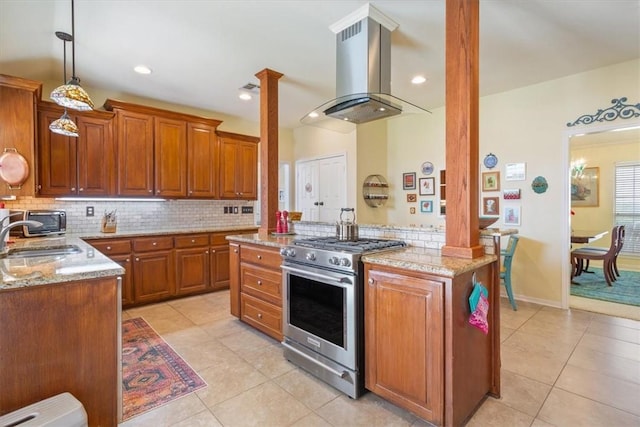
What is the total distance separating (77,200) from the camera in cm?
390

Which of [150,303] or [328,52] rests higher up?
[328,52]

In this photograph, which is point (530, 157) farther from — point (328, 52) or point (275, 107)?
point (275, 107)

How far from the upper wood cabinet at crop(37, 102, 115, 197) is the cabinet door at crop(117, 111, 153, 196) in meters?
0.10

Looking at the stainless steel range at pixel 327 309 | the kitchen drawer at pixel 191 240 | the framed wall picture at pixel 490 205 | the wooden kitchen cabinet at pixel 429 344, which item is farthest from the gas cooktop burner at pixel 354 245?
the framed wall picture at pixel 490 205

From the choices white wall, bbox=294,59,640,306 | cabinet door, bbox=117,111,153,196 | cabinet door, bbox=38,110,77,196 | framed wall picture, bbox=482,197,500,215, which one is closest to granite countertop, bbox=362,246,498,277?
white wall, bbox=294,59,640,306

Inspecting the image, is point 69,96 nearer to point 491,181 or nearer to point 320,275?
point 320,275

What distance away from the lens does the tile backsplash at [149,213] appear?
151 inches

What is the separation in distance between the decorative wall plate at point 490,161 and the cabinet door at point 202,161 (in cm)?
386

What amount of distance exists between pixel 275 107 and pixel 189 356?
258 cm

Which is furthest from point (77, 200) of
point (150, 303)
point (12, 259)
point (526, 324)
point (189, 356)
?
point (526, 324)

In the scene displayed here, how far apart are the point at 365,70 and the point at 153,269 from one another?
3.35 meters

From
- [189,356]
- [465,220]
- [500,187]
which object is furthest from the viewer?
[500,187]

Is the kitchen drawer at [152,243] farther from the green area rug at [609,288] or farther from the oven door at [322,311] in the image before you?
the green area rug at [609,288]

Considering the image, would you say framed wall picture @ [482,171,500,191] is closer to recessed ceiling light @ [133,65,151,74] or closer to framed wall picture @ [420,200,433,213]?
framed wall picture @ [420,200,433,213]
